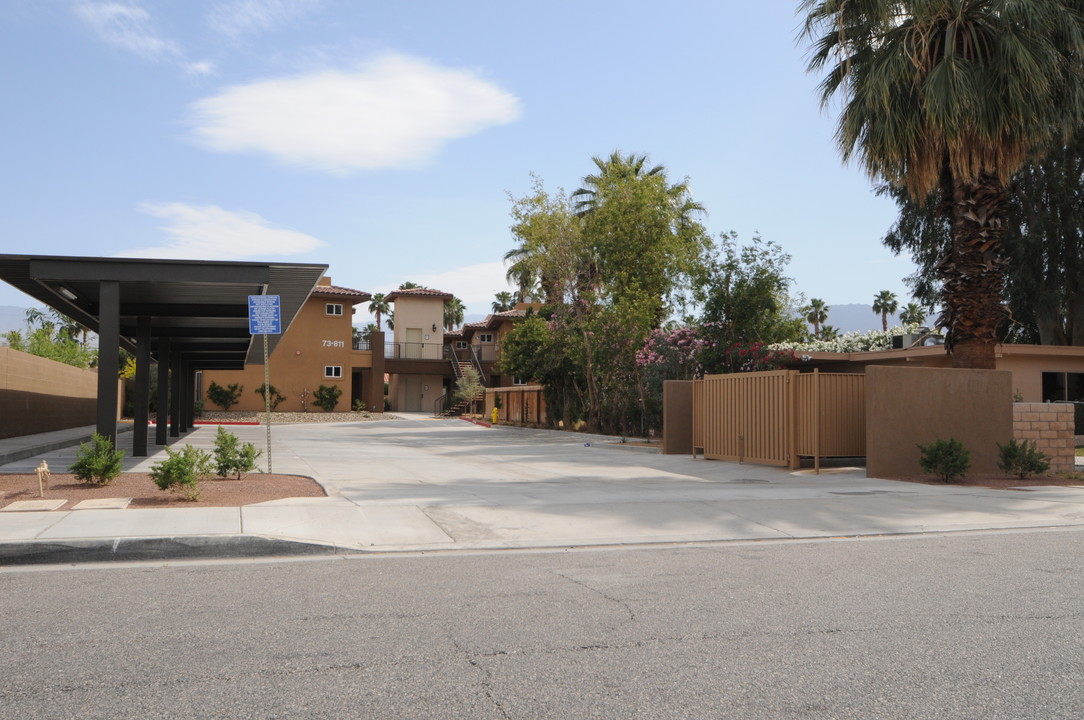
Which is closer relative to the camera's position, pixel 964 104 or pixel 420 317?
pixel 964 104

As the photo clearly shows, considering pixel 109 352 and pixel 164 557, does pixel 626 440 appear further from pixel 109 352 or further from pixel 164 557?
pixel 164 557

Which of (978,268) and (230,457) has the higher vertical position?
(978,268)

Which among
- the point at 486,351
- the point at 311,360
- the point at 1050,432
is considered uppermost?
the point at 486,351

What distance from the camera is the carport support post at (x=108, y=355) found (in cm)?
1545

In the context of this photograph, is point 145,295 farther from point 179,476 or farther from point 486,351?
point 486,351

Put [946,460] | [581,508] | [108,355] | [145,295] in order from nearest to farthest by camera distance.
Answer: [581,508], [108,355], [946,460], [145,295]

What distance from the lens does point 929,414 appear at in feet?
57.5

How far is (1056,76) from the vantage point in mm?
17719

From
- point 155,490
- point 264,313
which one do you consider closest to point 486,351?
point 264,313

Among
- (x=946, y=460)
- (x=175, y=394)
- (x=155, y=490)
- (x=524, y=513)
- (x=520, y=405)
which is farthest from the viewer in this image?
(x=520, y=405)

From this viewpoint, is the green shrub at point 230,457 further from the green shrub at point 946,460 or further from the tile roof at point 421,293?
the tile roof at point 421,293

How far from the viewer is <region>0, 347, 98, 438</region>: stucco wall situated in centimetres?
2423

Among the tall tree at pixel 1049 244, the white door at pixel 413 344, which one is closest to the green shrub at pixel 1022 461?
the tall tree at pixel 1049 244

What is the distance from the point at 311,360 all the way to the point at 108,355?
132ft
